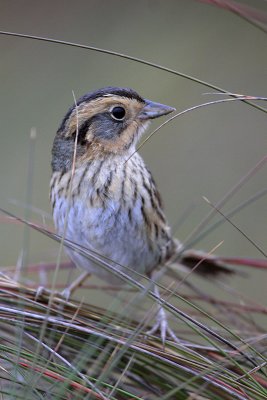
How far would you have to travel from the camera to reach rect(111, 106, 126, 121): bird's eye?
2881mm

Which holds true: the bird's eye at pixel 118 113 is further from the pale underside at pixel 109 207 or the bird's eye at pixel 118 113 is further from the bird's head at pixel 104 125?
the pale underside at pixel 109 207

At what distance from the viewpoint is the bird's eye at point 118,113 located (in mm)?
2881

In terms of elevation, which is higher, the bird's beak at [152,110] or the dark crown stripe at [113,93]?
the dark crown stripe at [113,93]

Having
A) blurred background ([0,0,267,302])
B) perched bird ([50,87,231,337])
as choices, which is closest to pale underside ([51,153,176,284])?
perched bird ([50,87,231,337])

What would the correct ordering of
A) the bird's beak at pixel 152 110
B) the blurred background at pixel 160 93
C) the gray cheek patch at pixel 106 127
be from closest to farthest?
the bird's beak at pixel 152 110, the gray cheek patch at pixel 106 127, the blurred background at pixel 160 93

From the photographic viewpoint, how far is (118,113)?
9.48 feet

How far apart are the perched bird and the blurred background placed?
0.87m

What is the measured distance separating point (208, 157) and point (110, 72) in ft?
2.36

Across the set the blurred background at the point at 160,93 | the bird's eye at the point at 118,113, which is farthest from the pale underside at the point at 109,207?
the blurred background at the point at 160,93

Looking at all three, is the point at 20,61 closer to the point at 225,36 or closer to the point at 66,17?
the point at 66,17

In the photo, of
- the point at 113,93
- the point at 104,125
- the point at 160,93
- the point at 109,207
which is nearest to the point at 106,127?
the point at 104,125

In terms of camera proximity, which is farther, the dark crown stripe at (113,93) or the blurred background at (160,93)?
the blurred background at (160,93)

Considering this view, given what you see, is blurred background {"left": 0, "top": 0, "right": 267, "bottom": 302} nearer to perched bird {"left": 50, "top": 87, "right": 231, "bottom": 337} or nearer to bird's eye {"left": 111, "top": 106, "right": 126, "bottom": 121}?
perched bird {"left": 50, "top": 87, "right": 231, "bottom": 337}

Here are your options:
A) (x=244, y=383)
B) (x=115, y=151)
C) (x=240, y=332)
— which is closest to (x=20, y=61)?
(x=115, y=151)
